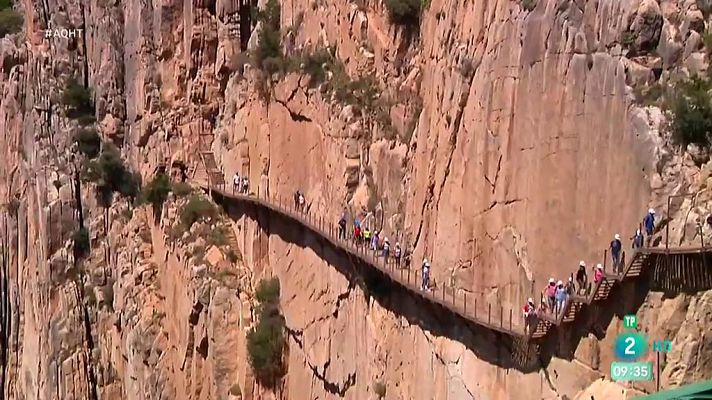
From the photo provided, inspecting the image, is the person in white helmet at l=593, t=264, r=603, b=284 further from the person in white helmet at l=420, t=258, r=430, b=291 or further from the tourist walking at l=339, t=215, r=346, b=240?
the tourist walking at l=339, t=215, r=346, b=240

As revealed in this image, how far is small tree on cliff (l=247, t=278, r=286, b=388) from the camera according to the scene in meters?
31.1

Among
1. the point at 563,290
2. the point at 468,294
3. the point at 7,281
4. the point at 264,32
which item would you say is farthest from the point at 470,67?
the point at 7,281

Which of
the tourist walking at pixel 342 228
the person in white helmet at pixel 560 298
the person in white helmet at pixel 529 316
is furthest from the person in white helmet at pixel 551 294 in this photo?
the tourist walking at pixel 342 228

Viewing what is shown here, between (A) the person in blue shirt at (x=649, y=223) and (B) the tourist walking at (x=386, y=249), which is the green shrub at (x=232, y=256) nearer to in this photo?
(B) the tourist walking at (x=386, y=249)

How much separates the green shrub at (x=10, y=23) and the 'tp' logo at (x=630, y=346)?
1731 inches

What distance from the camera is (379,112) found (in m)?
27.0

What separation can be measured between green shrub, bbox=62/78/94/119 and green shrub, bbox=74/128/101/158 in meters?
1.04

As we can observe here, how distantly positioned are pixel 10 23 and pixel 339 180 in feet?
107

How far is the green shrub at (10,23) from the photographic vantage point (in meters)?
53.4

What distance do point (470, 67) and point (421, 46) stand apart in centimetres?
355

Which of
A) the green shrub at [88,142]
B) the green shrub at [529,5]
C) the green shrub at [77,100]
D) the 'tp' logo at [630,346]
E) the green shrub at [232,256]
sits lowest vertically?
the 'tp' logo at [630,346]

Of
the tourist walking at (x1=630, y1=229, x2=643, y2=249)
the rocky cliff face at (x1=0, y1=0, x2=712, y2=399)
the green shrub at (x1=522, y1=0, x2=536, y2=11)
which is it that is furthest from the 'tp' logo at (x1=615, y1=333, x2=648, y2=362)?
the green shrub at (x1=522, y1=0, x2=536, y2=11)

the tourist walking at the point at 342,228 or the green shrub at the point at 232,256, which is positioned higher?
the tourist walking at the point at 342,228

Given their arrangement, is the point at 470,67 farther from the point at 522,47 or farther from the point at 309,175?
the point at 309,175
